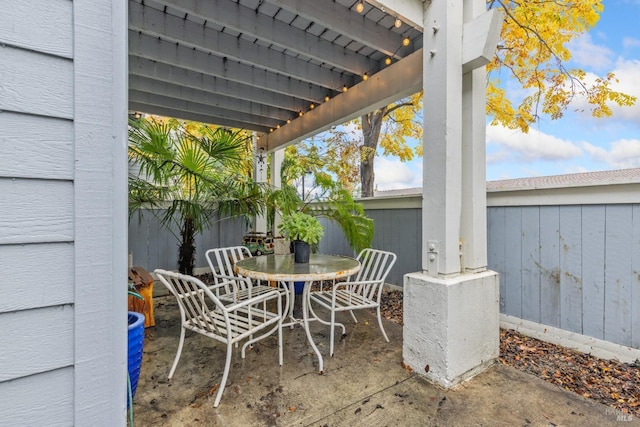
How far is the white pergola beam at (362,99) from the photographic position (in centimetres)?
295

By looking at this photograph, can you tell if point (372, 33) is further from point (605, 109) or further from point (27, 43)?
point (605, 109)

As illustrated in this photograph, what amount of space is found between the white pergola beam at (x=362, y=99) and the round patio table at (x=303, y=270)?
180 centimetres

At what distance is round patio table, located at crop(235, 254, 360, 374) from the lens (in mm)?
2172

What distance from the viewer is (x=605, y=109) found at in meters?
4.28

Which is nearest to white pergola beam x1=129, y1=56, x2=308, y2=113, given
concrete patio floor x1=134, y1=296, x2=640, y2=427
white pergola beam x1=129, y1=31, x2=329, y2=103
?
white pergola beam x1=129, y1=31, x2=329, y2=103

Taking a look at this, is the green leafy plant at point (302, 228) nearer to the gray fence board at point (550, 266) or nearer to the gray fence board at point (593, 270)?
the gray fence board at point (550, 266)

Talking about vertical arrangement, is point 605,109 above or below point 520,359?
above

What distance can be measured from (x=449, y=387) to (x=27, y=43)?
2.50 metres

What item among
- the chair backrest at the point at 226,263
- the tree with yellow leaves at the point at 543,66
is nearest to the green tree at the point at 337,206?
the chair backrest at the point at 226,263

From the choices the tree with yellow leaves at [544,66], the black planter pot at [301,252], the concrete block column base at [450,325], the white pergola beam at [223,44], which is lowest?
the concrete block column base at [450,325]

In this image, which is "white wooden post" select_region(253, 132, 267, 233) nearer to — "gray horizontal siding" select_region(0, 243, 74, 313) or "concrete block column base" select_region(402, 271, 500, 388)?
"concrete block column base" select_region(402, 271, 500, 388)

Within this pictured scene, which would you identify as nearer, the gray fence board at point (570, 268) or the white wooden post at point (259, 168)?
the gray fence board at point (570, 268)

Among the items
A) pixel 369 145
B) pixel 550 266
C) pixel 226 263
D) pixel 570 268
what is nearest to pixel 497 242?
pixel 550 266

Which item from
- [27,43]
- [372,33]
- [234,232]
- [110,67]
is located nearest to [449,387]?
[110,67]
